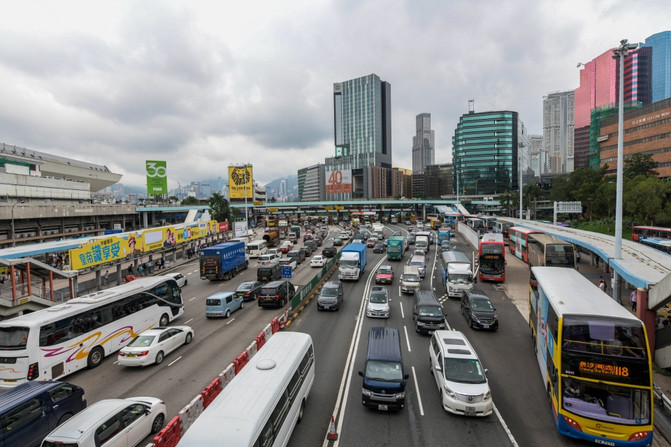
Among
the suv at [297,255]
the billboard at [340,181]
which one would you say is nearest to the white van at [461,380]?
the suv at [297,255]

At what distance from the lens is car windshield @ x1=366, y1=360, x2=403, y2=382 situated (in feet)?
37.7

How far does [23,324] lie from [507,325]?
2398 centimetres

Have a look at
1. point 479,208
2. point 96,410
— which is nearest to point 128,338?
point 96,410

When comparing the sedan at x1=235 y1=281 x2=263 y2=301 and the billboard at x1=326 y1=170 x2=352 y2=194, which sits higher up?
the billboard at x1=326 y1=170 x2=352 y2=194

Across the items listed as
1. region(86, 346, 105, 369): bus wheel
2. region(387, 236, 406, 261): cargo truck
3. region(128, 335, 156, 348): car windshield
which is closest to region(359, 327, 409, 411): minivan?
region(128, 335, 156, 348): car windshield

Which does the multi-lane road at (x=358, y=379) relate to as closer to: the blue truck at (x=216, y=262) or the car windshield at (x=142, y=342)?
the car windshield at (x=142, y=342)

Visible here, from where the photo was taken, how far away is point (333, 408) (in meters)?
11.8

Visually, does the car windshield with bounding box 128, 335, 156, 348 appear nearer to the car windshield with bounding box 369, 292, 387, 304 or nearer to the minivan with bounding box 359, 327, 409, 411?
the minivan with bounding box 359, 327, 409, 411

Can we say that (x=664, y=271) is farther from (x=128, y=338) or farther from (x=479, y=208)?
(x=479, y=208)

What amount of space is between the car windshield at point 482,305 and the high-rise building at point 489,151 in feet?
401

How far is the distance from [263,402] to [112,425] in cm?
449

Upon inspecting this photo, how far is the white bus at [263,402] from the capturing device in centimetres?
716

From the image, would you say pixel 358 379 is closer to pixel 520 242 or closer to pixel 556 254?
pixel 556 254

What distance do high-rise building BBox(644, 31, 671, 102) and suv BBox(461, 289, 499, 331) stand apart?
20241cm
